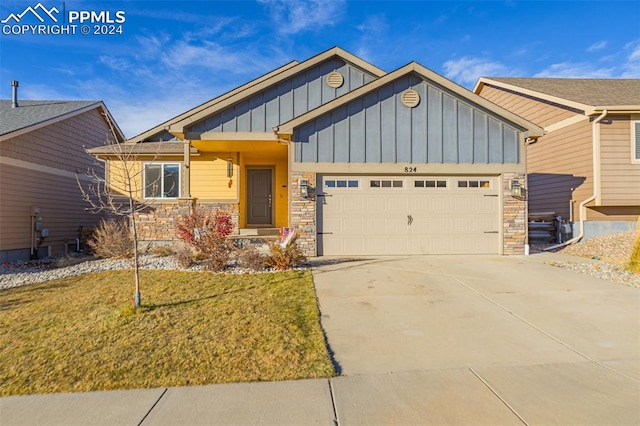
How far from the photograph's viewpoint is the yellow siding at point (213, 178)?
11.2m

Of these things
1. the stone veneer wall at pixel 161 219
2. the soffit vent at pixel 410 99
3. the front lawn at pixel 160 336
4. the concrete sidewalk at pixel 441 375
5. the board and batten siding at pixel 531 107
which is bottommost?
the concrete sidewalk at pixel 441 375

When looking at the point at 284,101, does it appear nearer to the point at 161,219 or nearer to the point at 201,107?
the point at 201,107

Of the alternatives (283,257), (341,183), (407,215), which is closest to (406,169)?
(407,215)

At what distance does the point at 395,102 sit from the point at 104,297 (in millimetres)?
8291

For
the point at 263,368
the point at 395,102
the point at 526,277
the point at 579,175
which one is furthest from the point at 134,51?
the point at 579,175

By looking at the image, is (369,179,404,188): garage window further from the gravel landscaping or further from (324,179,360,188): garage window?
the gravel landscaping

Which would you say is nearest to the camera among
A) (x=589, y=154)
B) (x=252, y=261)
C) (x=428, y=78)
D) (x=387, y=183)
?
(x=252, y=261)

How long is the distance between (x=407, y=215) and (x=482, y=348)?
5734 mm

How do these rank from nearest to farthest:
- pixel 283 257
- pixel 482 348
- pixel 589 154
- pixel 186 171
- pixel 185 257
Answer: pixel 482 348 < pixel 283 257 < pixel 185 257 < pixel 186 171 < pixel 589 154

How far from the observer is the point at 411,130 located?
9078 millimetres

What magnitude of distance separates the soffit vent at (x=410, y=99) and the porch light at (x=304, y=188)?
3.62 metres

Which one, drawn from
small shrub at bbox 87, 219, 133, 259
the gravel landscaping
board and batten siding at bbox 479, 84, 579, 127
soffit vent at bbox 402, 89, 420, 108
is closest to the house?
small shrub at bbox 87, 219, 133, 259

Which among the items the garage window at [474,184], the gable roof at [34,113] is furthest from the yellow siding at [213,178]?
the garage window at [474,184]

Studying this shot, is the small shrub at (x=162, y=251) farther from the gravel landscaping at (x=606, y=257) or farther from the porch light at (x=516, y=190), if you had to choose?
the gravel landscaping at (x=606, y=257)
